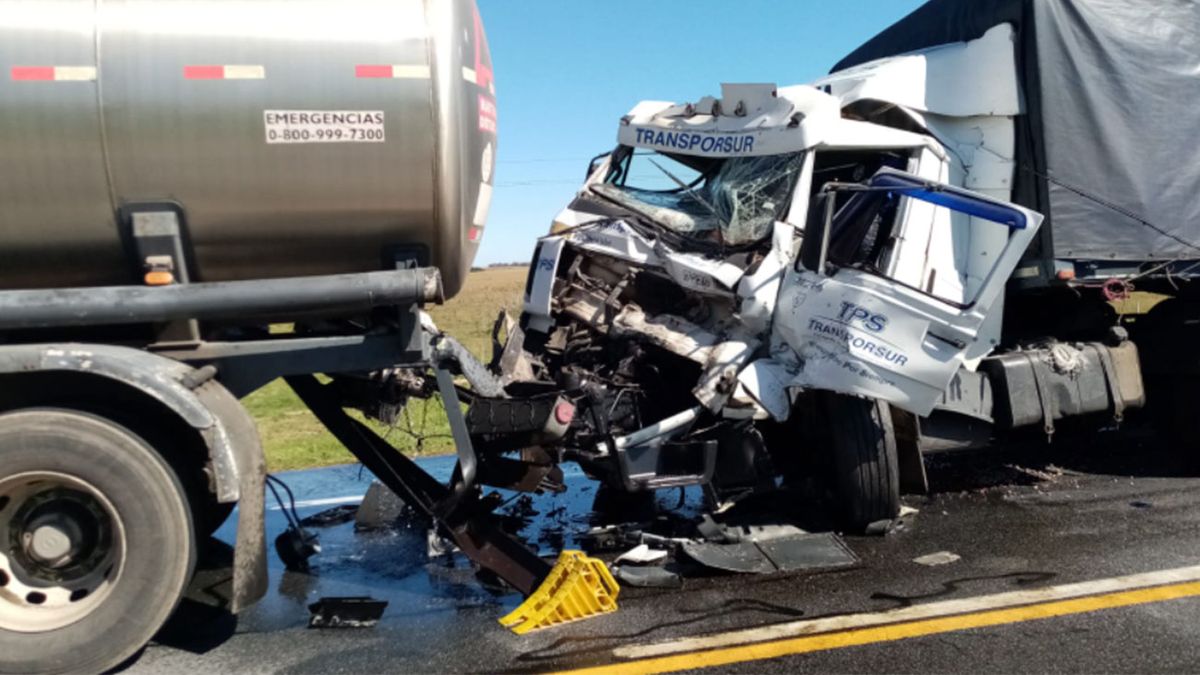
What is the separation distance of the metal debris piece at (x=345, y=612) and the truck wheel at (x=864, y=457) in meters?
2.79

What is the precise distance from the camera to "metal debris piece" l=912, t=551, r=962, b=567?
17.3 ft

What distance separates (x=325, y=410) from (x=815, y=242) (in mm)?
2970

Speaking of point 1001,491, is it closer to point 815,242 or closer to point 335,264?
point 815,242

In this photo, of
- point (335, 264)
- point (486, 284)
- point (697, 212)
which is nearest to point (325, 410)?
point (335, 264)

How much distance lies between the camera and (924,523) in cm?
614

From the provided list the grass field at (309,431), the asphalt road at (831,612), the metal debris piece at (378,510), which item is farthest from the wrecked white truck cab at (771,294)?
the metal debris piece at (378,510)

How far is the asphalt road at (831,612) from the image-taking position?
4035 millimetres

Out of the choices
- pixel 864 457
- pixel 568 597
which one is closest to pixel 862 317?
pixel 864 457

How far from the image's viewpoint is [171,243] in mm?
4008

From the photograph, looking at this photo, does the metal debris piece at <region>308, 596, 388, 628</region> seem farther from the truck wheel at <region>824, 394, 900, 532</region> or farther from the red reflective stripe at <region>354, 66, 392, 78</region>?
the truck wheel at <region>824, 394, 900, 532</region>

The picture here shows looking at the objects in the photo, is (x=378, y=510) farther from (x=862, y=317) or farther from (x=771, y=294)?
(x=862, y=317)

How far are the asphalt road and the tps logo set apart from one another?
1349 millimetres

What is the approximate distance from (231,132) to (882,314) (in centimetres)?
351

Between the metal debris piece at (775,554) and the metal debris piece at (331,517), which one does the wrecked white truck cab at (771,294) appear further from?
the metal debris piece at (331,517)
